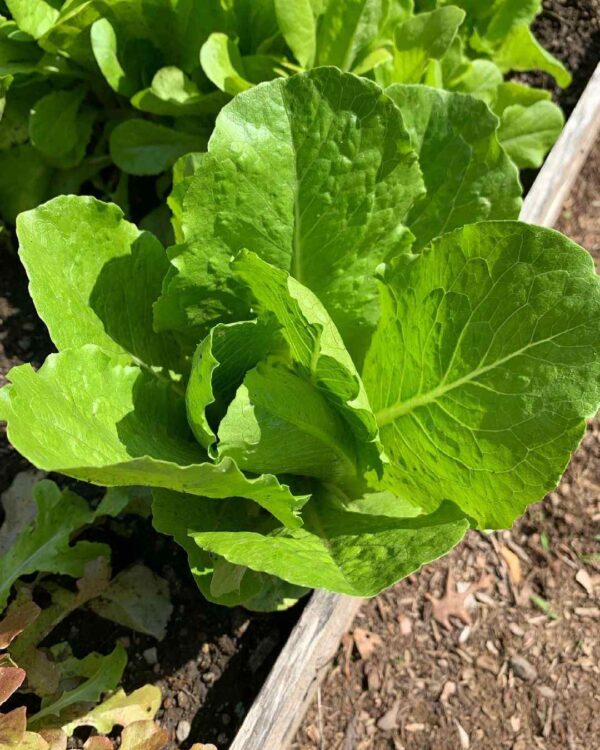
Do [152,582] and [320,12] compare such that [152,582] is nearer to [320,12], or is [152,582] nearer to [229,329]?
[229,329]

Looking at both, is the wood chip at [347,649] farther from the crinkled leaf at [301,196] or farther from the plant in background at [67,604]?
the crinkled leaf at [301,196]

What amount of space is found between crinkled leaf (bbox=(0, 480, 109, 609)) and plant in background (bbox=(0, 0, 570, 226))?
874mm

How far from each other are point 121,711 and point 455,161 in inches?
52.6

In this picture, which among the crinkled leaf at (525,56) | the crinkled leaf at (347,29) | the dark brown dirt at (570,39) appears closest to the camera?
the crinkled leaf at (347,29)

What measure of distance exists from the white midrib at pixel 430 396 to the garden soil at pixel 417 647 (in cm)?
66

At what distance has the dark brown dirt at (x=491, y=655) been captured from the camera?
2.00 metres

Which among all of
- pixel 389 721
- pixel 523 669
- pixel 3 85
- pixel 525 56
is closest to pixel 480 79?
pixel 525 56

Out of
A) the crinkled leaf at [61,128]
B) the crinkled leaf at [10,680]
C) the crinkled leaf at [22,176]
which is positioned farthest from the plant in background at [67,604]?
the crinkled leaf at [61,128]

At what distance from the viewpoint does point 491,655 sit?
211 centimetres

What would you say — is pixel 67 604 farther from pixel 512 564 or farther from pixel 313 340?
pixel 512 564

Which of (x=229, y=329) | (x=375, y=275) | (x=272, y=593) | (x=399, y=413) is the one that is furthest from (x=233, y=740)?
(x=375, y=275)

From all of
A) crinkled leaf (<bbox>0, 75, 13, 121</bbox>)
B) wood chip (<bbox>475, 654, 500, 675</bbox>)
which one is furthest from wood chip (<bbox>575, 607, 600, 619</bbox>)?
crinkled leaf (<bbox>0, 75, 13, 121</bbox>)

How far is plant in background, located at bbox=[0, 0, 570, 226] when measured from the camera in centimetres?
202

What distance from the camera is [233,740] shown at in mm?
1722
